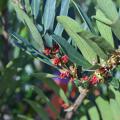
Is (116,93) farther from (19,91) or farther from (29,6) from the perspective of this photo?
(19,91)

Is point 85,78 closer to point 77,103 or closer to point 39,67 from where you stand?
point 77,103

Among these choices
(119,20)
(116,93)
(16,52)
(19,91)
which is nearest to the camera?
(119,20)

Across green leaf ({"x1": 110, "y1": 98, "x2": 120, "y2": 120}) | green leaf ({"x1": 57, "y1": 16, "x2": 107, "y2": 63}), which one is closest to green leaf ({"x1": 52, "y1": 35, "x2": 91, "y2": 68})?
green leaf ({"x1": 57, "y1": 16, "x2": 107, "y2": 63})

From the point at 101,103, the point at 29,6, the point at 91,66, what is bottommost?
the point at 101,103

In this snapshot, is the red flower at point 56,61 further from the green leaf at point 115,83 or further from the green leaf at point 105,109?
the green leaf at point 105,109

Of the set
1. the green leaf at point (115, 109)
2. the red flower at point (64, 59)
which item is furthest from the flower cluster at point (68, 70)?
the green leaf at point (115, 109)

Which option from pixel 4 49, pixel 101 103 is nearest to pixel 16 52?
pixel 4 49

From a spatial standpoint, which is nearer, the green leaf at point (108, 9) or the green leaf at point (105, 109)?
the green leaf at point (108, 9)

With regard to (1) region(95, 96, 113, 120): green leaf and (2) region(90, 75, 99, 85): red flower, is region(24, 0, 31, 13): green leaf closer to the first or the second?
(2) region(90, 75, 99, 85): red flower
